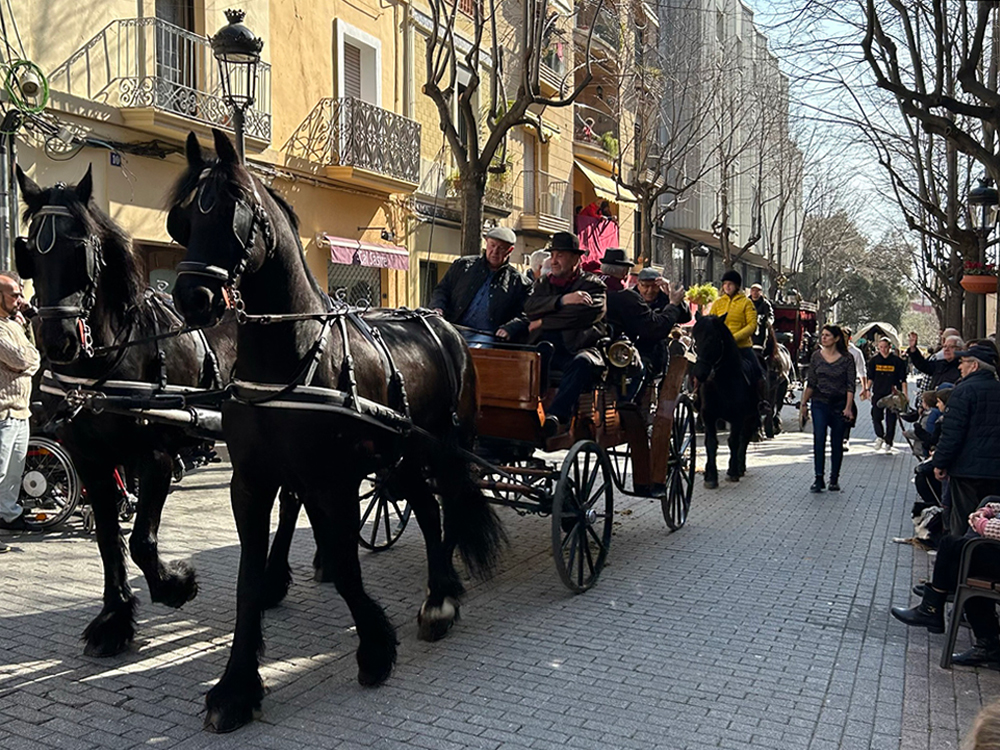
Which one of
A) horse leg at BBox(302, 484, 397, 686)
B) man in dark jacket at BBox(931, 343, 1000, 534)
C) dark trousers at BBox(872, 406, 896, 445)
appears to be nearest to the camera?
horse leg at BBox(302, 484, 397, 686)

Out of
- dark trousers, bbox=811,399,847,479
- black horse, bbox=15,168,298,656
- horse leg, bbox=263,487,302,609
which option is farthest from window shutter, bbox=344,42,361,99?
horse leg, bbox=263,487,302,609

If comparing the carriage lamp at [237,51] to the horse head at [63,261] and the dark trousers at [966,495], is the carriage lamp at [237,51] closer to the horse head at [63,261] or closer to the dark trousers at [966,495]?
the horse head at [63,261]

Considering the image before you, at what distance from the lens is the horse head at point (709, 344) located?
11.2 meters

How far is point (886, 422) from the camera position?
15.2 meters

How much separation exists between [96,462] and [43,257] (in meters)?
1.16

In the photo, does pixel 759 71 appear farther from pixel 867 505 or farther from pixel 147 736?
pixel 147 736

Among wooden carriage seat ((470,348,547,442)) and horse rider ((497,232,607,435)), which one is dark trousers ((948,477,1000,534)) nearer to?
horse rider ((497,232,607,435))

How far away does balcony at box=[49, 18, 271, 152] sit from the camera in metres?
12.3

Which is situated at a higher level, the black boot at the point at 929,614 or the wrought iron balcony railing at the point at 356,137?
the wrought iron balcony railing at the point at 356,137

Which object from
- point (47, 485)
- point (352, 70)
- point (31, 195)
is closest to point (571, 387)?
point (31, 195)

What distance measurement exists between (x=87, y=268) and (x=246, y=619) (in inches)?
78.7

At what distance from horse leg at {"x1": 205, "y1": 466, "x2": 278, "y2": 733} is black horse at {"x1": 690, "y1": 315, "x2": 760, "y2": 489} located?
7.54 metres

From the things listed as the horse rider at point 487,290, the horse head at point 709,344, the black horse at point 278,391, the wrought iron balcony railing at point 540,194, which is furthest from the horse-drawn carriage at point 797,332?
the black horse at point 278,391

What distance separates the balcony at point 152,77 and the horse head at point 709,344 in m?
6.98
